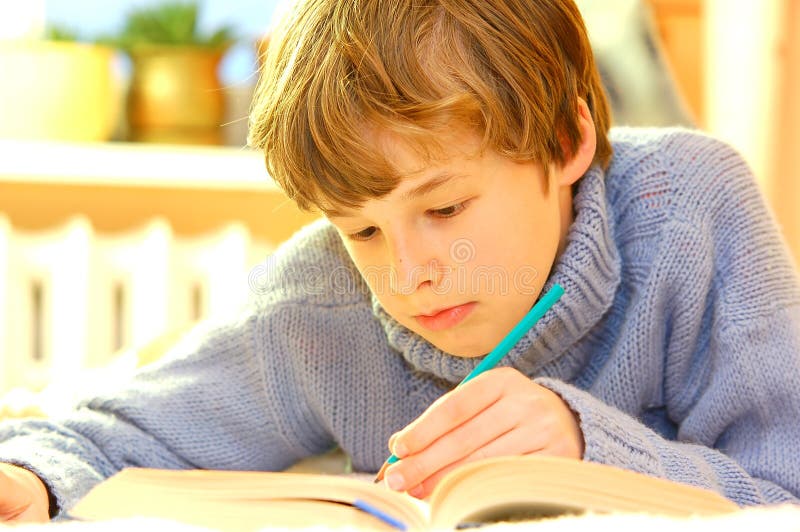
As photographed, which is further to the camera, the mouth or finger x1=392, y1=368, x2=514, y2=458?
the mouth

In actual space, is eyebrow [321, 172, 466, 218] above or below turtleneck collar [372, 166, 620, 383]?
above

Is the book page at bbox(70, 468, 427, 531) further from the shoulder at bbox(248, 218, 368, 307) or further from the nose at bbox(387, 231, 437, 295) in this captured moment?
the shoulder at bbox(248, 218, 368, 307)

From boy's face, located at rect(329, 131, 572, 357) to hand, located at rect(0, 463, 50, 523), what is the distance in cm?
31

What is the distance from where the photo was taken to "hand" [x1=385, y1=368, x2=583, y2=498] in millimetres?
673

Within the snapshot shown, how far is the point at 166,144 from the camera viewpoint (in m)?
1.89

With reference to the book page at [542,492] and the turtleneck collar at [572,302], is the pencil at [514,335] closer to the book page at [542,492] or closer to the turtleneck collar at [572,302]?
the turtleneck collar at [572,302]

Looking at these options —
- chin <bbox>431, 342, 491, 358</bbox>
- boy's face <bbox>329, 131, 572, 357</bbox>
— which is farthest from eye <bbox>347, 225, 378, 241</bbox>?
chin <bbox>431, 342, 491, 358</bbox>

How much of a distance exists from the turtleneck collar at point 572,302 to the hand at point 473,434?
19cm

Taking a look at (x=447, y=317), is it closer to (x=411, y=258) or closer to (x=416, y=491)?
→ (x=411, y=258)

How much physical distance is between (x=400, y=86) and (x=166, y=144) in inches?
47.8

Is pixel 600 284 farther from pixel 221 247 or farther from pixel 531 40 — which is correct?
pixel 221 247

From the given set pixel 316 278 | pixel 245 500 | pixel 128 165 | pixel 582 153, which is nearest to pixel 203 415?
pixel 316 278

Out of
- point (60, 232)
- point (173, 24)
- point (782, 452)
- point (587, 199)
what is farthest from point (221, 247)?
point (782, 452)

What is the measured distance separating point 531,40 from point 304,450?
460 mm
